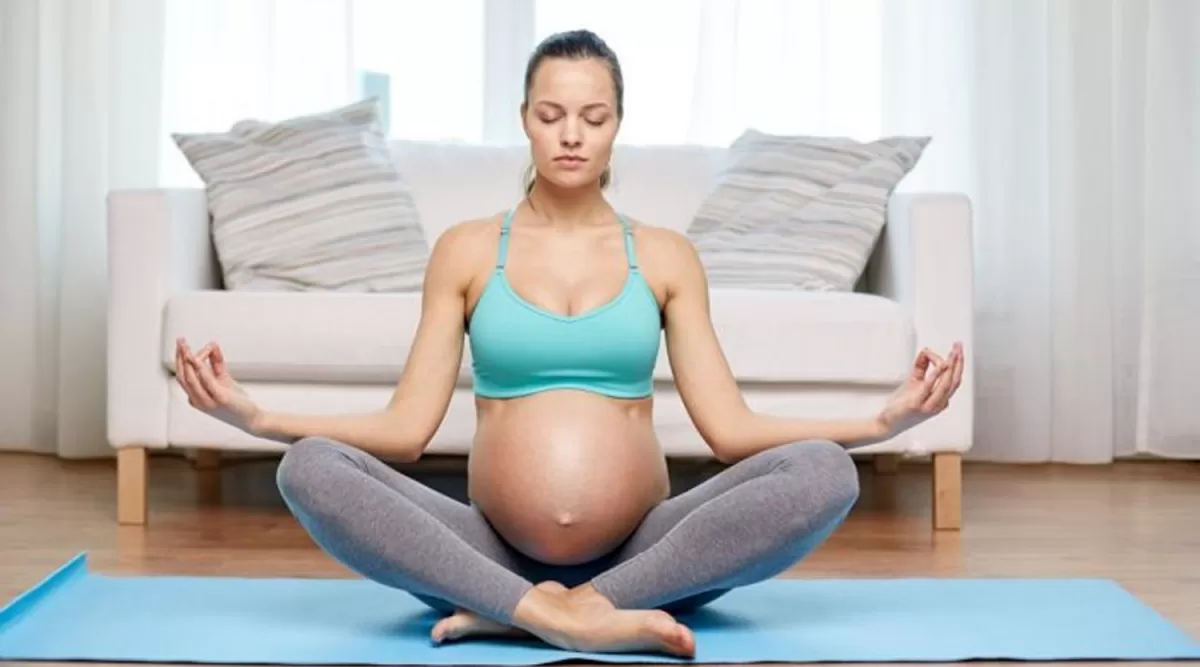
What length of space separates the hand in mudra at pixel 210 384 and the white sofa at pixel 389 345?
119cm

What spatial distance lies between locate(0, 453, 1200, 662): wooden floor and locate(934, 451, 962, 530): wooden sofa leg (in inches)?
1.3

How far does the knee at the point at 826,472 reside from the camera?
197 cm

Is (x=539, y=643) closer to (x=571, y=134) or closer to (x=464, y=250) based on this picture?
(x=464, y=250)

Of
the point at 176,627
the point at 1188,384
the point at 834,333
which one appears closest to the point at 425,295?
the point at 176,627

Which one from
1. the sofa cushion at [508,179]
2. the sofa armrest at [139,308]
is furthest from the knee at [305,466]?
the sofa cushion at [508,179]

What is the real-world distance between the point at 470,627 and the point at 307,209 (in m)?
1.81

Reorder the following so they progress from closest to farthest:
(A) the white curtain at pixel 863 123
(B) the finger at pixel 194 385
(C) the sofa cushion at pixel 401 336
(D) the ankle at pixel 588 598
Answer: (B) the finger at pixel 194 385 → (D) the ankle at pixel 588 598 → (C) the sofa cushion at pixel 401 336 → (A) the white curtain at pixel 863 123

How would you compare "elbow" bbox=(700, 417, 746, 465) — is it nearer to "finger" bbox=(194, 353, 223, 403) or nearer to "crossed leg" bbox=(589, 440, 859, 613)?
"crossed leg" bbox=(589, 440, 859, 613)

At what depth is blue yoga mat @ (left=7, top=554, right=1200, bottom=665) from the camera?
77.7 inches

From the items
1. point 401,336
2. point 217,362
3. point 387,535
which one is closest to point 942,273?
point 401,336

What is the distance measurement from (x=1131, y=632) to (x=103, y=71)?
3.09 metres

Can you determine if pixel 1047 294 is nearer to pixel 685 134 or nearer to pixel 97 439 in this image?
pixel 685 134

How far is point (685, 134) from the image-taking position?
4.38 metres

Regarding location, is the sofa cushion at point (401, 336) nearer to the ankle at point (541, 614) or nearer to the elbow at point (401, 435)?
the elbow at point (401, 435)
